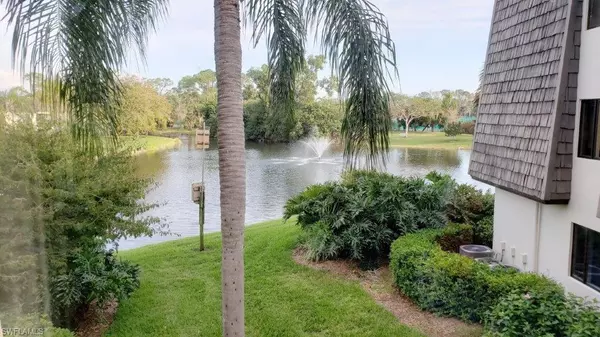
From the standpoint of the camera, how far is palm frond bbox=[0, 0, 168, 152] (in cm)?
306

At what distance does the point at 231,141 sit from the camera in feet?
11.6

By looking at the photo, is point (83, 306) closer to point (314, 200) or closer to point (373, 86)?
point (314, 200)

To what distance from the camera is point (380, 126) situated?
398 centimetres

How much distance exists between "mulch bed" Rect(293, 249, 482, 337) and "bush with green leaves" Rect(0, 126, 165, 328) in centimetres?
308

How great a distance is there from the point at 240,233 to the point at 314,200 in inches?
182

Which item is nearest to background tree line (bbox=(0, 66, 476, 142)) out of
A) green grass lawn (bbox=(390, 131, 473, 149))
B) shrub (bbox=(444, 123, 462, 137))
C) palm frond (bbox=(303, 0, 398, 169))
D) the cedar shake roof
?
palm frond (bbox=(303, 0, 398, 169))

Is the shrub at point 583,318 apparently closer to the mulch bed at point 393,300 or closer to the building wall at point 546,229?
the building wall at point 546,229

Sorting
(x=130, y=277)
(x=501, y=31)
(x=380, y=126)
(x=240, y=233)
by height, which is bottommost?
(x=130, y=277)

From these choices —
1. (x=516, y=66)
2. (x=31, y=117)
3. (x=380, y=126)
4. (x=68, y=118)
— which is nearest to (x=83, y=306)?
(x=31, y=117)

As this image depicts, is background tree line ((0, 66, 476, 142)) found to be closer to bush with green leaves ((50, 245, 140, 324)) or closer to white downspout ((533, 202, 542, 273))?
bush with green leaves ((50, 245, 140, 324))

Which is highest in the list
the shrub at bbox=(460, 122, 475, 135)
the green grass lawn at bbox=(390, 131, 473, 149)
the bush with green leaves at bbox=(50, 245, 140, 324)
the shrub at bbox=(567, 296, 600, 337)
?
the shrub at bbox=(460, 122, 475, 135)

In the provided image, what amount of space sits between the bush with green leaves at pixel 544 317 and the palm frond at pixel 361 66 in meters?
1.96

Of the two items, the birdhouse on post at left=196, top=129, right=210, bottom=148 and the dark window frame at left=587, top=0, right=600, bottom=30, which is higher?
the dark window frame at left=587, top=0, right=600, bottom=30

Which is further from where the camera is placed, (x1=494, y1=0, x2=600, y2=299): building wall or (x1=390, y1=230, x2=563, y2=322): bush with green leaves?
(x1=390, y1=230, x2=563, y2=322): bush with green leaves
